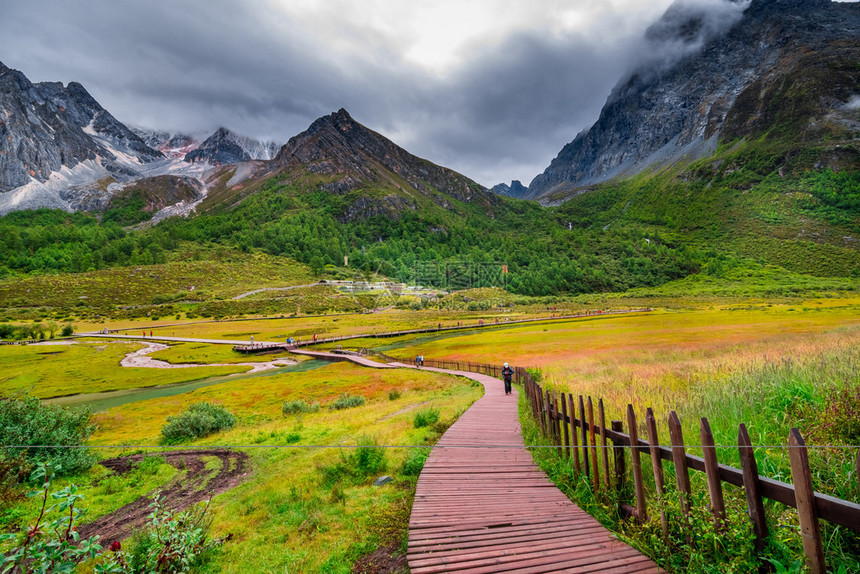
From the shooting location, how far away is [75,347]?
56594mm

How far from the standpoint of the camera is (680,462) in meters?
4.21

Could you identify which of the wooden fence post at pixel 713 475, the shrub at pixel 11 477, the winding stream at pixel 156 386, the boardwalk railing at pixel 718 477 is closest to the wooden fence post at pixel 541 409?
the boardwalk railing at pixel 718 477

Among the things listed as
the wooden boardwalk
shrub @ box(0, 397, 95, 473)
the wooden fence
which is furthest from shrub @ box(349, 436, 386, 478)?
shrub @ box(0, 397, 95, 473)

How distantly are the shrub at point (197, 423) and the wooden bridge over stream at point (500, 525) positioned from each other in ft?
47.0

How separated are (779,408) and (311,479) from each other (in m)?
9.95

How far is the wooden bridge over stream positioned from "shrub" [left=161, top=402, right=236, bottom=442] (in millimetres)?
14312

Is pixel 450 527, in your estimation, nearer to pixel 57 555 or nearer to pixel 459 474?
pixel 459 474

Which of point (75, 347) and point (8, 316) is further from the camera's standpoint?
point (8, 316)

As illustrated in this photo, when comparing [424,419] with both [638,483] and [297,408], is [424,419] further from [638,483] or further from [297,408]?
[297,408]

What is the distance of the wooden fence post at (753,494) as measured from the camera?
3463mm

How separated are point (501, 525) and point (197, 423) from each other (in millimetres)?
17561

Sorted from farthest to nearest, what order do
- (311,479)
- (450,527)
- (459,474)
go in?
1. (311,479)
2. (459,474)
3. (450,527)

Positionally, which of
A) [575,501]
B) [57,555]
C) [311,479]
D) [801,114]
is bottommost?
[311,479]

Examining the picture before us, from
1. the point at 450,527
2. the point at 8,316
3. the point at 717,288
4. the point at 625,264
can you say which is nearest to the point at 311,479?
the point at 450,527
